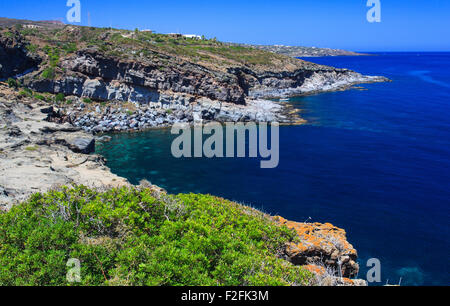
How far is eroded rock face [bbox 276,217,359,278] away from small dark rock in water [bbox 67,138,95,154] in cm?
2774

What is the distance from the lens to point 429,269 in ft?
63.4

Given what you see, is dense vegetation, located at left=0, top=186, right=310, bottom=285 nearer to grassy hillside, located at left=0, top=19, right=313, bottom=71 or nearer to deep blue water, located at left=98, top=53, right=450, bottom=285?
→ deep blue water, located at left=98, top=53, right=450, bottom=285

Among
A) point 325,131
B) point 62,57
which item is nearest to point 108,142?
point 62,57

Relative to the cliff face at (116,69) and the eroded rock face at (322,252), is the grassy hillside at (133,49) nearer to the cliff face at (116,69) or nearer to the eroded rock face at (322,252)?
the cliff face at (116,69)

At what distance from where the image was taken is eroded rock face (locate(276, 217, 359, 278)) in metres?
11.9

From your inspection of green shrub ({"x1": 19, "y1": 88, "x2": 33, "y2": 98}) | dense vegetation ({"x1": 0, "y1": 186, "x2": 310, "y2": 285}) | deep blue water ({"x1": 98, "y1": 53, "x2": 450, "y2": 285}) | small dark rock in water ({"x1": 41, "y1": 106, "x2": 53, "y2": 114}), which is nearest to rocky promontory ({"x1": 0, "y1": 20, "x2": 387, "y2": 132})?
green shrub ({"x1": 19, "y1": 88, "x2": 33, "y2": 98})

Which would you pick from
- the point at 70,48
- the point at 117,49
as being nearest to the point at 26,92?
the point at 70,48

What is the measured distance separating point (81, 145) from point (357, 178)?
1218 inches

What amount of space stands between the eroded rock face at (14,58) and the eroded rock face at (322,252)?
57.3 meters

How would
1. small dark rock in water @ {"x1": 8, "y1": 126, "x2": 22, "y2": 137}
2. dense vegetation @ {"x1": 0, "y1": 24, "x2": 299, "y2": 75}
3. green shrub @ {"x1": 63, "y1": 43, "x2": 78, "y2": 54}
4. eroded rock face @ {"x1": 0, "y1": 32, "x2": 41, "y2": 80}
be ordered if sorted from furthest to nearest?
green shrub @ {"x1": 63, "y1": 43, "x2": 78, "y2": 54}
dense vegetation @ {"x1": 0, "y1": 24, "x2": 299, "y2": 75}
eroded rock face @ {"x1": 0, "y1": 32, "x2": 41, "y2": 80}
small dark rock in water @ {"x1": 8, "y1": 126, "x2": 22, "y2": 137}

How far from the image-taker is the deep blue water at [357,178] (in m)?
21.7

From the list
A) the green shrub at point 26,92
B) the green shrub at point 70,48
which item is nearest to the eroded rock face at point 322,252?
the green shrub at point 26,92

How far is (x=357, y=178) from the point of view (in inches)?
1276

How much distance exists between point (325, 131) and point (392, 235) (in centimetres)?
3027
